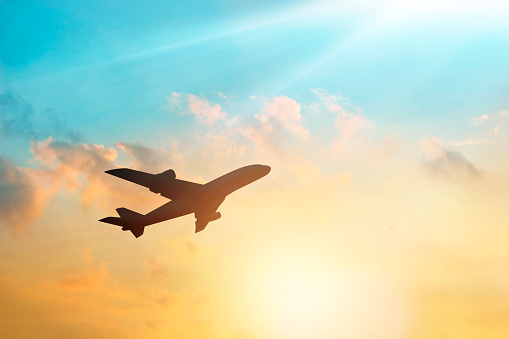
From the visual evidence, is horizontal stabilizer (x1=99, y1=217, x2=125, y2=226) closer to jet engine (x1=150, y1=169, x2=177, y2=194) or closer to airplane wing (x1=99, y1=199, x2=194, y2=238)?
airplane wing (x1=99, y1=199, x2=194, y2=238)

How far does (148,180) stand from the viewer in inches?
4919

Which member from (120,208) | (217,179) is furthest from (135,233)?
(217,179)

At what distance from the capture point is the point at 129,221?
432 feet

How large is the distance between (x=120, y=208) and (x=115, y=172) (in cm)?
1207

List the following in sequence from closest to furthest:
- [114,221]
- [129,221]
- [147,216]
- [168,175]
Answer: [168,175] → [147,216] → [129,221] → [114,221]

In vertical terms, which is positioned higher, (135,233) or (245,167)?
(245,167)

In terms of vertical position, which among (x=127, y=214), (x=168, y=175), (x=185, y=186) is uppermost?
(x=168, y=175)

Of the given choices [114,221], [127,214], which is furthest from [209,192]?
[114,221]

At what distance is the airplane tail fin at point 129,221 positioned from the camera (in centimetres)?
13100

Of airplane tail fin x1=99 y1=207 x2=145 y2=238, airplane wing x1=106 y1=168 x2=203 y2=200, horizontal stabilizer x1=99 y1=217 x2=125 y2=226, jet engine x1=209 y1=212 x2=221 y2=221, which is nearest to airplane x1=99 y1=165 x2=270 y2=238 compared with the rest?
airplane wing x1=106 y1=168 x2=203 y2=200

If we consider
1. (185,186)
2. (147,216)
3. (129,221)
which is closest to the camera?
(185,186)

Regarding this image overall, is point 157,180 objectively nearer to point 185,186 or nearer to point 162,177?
point 162,177

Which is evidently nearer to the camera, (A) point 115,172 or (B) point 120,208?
(A) point 115,172

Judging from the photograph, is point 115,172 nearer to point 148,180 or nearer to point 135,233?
point 148,180
